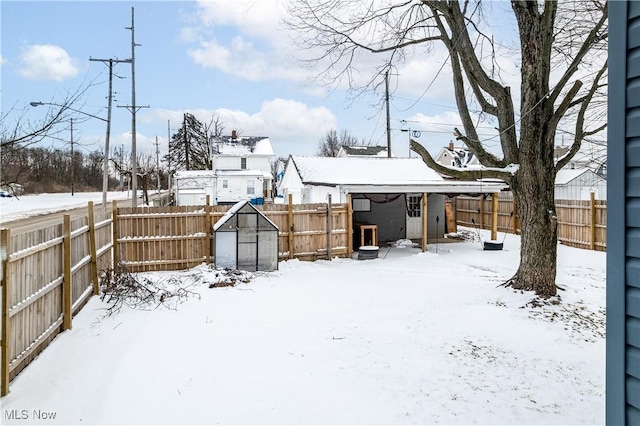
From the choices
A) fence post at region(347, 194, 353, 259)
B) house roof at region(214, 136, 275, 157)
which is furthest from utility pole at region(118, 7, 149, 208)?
house roof at region(214, 136, 275, 157)

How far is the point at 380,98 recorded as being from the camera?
1038cm

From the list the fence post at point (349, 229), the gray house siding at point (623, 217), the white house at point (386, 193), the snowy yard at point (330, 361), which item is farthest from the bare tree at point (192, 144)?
the gray house siding at point (623, 217)

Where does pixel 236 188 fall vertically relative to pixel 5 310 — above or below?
above

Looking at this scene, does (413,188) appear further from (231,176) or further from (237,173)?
(231,176)

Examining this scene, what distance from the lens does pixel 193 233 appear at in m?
11.1

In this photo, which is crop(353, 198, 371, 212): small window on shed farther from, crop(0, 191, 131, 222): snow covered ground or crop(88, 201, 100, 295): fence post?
crop(0, 191, 131, 222): snow covered ground

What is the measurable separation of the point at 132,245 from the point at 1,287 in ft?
23.0

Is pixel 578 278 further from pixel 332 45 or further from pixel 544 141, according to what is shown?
A: pixel 332 45

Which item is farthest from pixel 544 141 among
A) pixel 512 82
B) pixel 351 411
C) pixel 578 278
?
pixel 351 411

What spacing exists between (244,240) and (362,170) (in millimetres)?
7460

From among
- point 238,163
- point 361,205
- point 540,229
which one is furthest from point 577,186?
point 238,163

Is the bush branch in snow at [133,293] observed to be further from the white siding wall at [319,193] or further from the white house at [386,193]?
the white house at [386,193]

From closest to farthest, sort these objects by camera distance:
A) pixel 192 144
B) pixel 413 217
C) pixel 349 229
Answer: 1. pixel 349 229
2. pixel 413 217
3. pixel 192 144

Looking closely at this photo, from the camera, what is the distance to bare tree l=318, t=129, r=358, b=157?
194 feet
